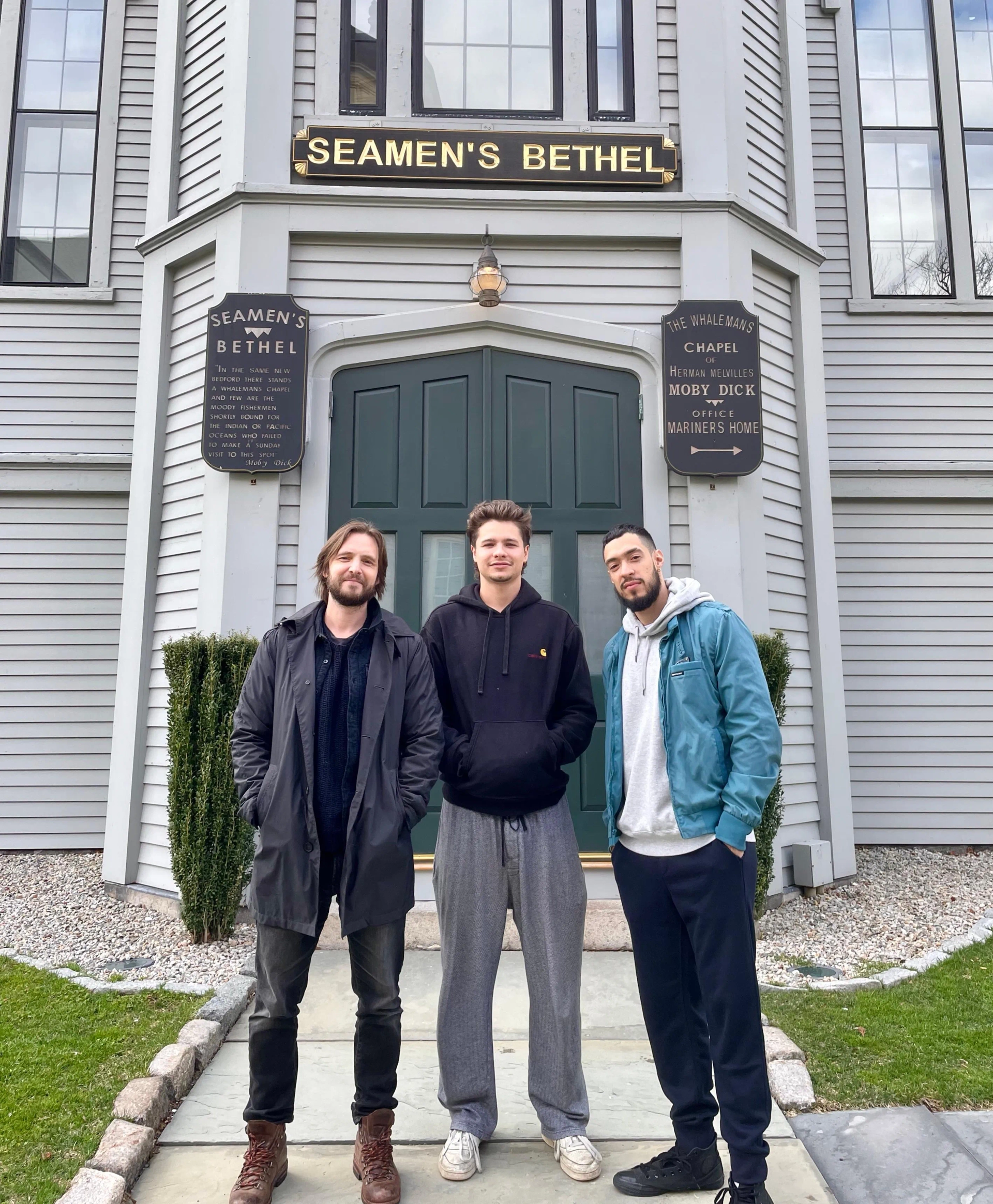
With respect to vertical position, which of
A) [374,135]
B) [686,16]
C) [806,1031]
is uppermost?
[686,16]

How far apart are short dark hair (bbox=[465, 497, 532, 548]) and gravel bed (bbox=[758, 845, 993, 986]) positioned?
9.03 ft

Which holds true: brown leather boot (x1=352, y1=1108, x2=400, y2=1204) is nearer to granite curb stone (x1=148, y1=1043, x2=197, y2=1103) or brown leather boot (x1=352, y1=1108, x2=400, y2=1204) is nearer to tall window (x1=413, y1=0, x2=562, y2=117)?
granite curb stone (x1=148, y1=1043, x2=197, y2=1103)

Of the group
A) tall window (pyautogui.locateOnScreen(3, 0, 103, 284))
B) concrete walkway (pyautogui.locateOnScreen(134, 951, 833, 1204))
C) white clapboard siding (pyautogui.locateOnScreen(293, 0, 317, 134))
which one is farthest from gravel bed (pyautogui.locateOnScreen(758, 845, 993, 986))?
tall window (pyautogui.locateOnScreen(3, 0, 103, 284))

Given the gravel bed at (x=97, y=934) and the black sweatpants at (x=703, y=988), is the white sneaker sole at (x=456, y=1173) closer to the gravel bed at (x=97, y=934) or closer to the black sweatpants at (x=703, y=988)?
the black sweatpants at (x=703, y=988)

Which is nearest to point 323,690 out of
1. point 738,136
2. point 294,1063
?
point 294,1063

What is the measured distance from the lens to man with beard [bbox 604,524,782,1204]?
2451 mm

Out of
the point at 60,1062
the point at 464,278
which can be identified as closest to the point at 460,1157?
the point at 60,1062

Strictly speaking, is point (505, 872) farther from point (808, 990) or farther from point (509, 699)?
point (808, 990)

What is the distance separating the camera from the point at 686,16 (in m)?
5.94

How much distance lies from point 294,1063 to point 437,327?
4341 mm

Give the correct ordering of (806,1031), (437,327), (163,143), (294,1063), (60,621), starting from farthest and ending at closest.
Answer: (60,621)
(163,143)
(437,327)
(806,1031)
(294,1063)

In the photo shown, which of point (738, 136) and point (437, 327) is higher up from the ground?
point (738, 136)

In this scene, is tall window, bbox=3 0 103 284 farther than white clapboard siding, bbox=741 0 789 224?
Yes

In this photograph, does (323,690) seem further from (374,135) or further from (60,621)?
(60,621)
